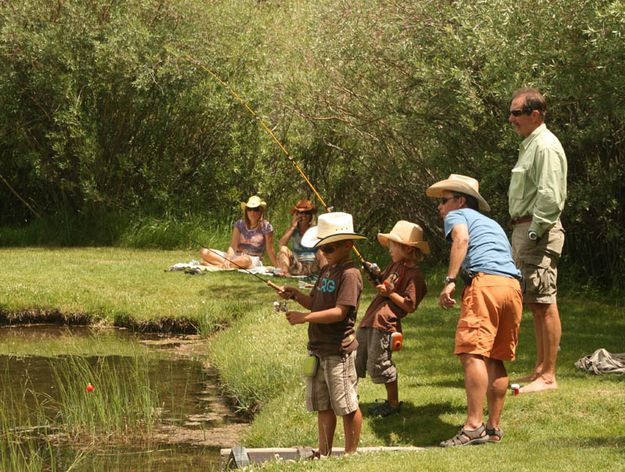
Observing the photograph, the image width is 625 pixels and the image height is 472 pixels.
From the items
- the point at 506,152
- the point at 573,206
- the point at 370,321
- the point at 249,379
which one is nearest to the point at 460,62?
the point at 506,152

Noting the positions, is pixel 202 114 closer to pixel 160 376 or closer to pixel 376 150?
pixel 376 150

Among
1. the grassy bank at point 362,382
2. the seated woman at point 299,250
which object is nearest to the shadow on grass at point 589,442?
the grassy bank at point 362,382

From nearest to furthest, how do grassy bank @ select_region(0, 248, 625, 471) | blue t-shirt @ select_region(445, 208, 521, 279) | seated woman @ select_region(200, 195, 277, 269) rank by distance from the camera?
1. grassy bank @ select_region(0, 248, 625, 471)
2. blue t-shirt @ select_region(445, 208, 521, 279)
3. seated woman @ select_region(200, 195, 277, 269)

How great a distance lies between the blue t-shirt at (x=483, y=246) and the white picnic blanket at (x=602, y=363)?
1.73m

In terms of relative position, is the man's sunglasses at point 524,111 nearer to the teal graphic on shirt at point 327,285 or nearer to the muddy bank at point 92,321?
the teal graphic on shirt at point 327,285

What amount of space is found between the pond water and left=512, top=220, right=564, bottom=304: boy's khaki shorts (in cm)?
229

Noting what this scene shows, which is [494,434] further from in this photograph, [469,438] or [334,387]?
[334,387]

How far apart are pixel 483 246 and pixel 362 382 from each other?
2008 mm

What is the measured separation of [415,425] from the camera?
752cm

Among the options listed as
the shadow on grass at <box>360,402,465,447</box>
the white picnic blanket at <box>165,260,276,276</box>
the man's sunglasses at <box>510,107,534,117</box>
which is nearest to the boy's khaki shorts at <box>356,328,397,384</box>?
the shadow on grass at <box>360,402,465,447</box>

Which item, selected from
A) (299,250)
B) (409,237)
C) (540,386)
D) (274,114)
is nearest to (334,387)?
(409,237)

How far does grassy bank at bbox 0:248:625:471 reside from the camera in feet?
21.1

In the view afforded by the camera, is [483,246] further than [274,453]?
Yes

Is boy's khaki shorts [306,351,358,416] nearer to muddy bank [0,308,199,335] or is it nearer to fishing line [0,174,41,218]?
muddy bank [0,308,199,335]
